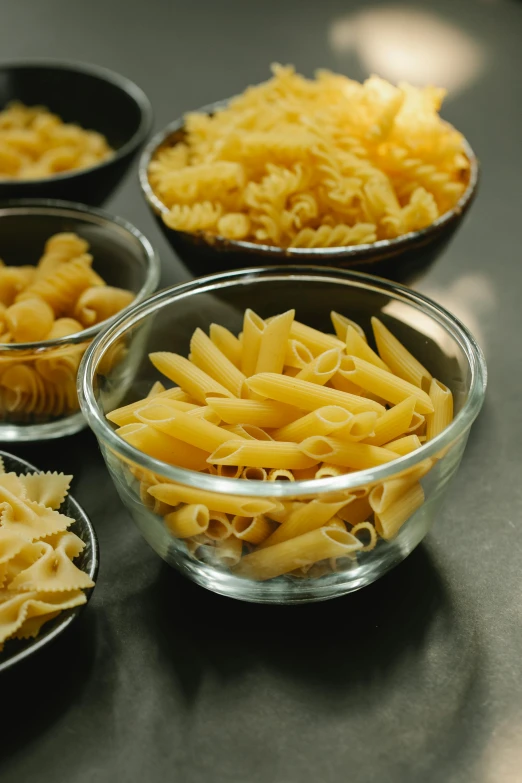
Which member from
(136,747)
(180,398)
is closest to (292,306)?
(180,398)

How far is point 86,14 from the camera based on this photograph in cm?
241

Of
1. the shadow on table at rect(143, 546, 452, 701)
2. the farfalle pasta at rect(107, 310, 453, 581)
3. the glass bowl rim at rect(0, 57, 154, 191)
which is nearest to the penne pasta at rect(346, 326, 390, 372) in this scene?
the farfalle pasta at rect(107, 310, 453, 581)

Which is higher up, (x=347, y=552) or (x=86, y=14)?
(x=347, y=552)

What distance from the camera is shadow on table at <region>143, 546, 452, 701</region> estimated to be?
830mm

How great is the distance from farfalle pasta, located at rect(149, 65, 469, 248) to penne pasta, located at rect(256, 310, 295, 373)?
0.18 metres

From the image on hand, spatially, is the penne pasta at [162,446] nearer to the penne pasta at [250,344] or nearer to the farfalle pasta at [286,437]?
the farfalle pasta at [286,437]

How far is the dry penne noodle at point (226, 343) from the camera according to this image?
0.99 metres

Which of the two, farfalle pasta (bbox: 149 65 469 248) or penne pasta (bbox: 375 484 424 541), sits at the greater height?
farfalle pasta (bbox: 149 65 469 248)

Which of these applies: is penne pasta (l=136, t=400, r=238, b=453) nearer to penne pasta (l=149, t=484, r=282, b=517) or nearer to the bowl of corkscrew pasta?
penne pasta (l=149, t=484, r=282, b=517)

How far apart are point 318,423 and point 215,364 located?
16 centimetres

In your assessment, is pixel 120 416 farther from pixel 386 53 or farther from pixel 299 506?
pixel 386 53

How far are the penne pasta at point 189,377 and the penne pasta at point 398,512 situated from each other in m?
0.21

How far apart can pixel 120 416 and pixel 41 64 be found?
3.40 feet

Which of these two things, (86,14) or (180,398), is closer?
(180,398)
